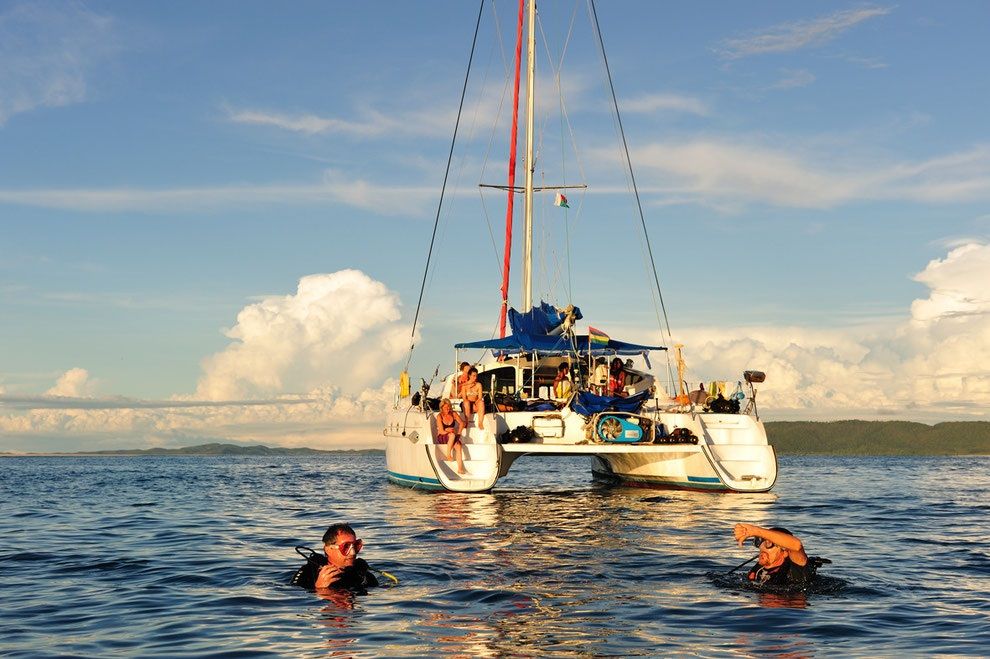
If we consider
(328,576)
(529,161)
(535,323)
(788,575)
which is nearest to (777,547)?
(788,575)

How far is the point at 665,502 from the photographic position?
20.6 m

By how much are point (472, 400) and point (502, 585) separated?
34.7 feet

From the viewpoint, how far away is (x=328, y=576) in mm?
10211

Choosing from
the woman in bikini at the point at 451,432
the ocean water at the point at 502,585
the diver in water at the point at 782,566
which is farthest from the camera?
the woman in bikini at the point at 451,432

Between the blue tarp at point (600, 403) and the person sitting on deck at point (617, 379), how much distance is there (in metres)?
2.52

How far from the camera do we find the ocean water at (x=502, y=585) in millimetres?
8016

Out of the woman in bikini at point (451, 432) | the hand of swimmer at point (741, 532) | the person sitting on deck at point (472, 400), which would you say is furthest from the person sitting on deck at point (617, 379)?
the hand of swimmer at point (741, 532)

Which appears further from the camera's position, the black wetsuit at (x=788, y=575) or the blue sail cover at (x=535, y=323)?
the blue sail cover at (x=535, y=323)

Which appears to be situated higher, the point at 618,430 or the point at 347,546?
the point at 618,430

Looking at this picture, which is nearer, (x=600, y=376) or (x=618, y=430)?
(x=618, y=430)

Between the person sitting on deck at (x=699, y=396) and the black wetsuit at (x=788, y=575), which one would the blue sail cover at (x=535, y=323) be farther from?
the black wetsuit at (x=788, y=575)

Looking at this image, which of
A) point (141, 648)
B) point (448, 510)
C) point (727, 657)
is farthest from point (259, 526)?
point (727, 657)

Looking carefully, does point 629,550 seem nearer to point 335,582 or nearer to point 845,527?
point 335,582

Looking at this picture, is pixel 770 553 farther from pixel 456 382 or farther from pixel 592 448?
pixel 456 382
